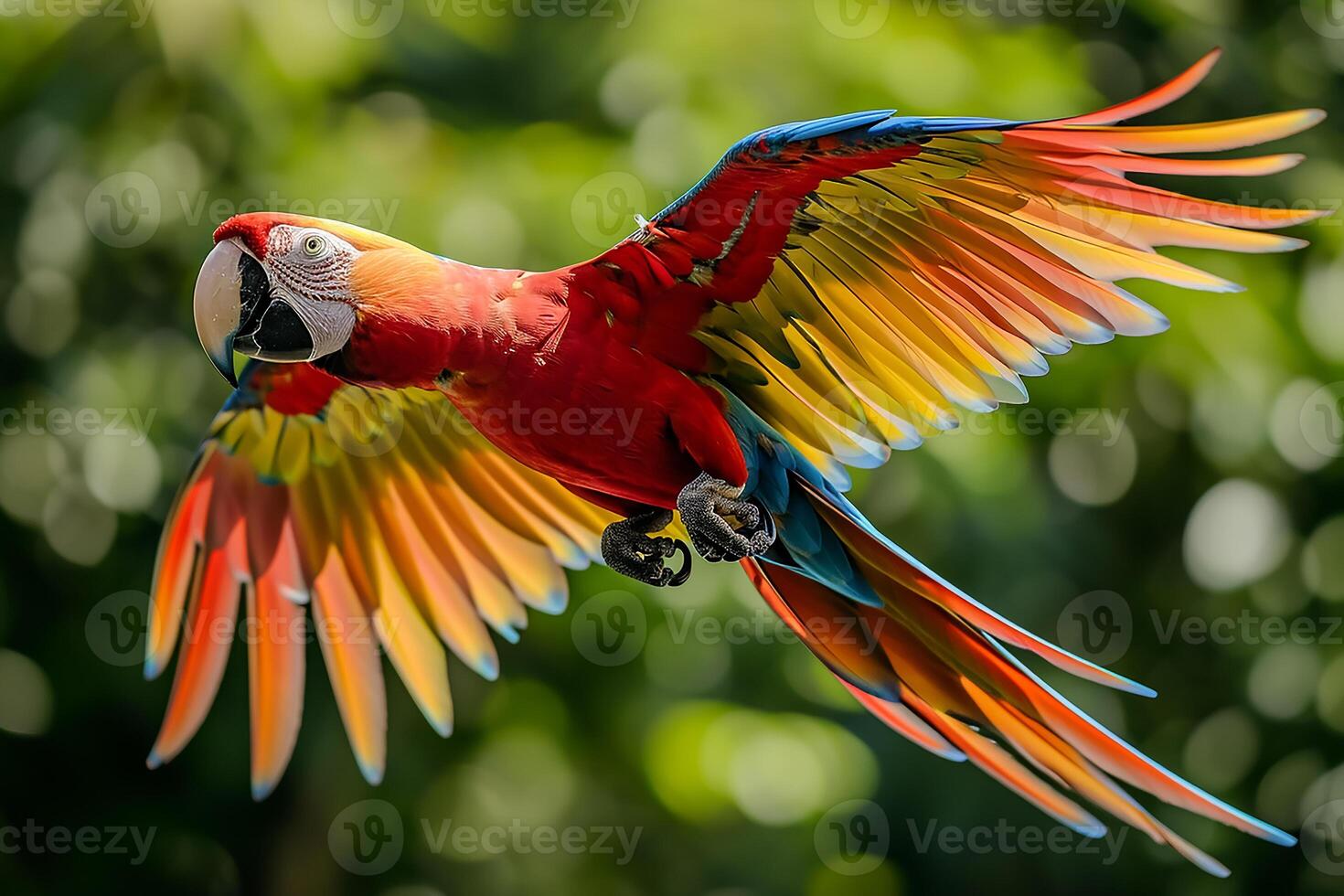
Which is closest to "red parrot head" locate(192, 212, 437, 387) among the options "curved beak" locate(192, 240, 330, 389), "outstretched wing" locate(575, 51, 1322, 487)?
"curved beak" locate(192, 240, 330, 389)

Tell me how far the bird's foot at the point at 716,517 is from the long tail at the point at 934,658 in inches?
4.8

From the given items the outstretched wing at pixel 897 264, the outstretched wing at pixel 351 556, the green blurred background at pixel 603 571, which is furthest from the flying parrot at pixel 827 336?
the green blurred background at pixel 603 571

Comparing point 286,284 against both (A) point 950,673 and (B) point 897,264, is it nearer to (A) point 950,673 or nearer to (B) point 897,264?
(B) point 897,264

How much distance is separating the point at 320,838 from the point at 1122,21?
4.39 metres

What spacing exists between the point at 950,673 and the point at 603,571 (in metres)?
2.14

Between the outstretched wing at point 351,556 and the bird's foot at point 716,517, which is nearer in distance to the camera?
the bird's foot at point 716,517

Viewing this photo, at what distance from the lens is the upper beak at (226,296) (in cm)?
222

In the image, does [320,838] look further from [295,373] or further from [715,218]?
[715,218]

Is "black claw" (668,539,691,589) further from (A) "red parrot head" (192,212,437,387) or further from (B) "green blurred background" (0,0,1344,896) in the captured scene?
(B) "green blurred background" (0,0,1344,896)

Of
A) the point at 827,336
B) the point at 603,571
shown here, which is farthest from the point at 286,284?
the point at 603,571

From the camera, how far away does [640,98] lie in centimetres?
458

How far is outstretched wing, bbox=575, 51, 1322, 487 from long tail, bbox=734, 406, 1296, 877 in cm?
13

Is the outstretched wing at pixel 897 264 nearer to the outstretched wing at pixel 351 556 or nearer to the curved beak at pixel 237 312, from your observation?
the curved beak at pixel 237 312

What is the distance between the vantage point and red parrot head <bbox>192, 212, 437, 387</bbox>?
216cm
